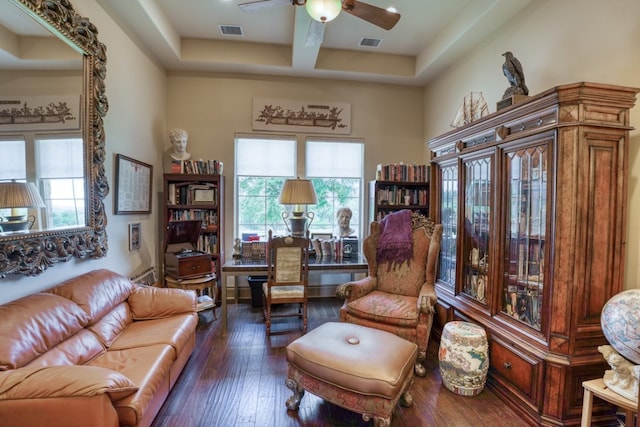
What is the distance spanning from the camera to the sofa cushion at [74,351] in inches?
64.8

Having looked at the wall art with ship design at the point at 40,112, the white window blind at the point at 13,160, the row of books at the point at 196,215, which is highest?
the wall art with ship design at the point at 40,112

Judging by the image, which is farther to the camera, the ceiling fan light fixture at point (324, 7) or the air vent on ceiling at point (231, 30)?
the air vent on ceiling at point (231, 30)

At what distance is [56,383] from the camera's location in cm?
131

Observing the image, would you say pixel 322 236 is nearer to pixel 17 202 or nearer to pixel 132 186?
pixel 132 186

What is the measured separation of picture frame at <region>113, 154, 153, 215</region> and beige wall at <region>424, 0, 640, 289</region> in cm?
381

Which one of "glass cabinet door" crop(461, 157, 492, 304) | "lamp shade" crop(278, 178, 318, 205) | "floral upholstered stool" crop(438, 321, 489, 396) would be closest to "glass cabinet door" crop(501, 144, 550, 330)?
"glass cabinet door" crop(461, 157, 492, 304)

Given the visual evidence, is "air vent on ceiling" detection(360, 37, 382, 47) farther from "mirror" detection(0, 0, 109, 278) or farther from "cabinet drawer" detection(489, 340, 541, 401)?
"cabinet drawer" detection(489, 340, 541, 401)

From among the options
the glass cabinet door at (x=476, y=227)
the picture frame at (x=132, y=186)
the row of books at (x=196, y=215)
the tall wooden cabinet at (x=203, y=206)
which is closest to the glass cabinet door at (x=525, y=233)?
the glass cabinet door at (x=476, y=227)

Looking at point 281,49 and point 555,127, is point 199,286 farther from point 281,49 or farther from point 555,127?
point 555,127

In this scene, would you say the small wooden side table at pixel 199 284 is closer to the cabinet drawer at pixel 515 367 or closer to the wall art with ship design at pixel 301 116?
the wall art with ship design at pixel 301 116

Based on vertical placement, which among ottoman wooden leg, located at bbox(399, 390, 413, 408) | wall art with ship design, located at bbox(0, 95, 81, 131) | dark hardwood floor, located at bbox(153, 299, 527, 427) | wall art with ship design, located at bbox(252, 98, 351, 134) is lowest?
dark hardwood floor, located at bbox(153, 299, 527, 427)

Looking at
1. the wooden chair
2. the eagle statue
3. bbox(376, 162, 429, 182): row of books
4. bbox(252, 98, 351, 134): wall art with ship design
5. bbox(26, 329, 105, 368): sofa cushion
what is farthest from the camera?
bbox(252, 98, 351, 134): wall art with ship design

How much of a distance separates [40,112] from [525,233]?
3.41 m

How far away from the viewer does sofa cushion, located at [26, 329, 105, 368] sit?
1646 mm
